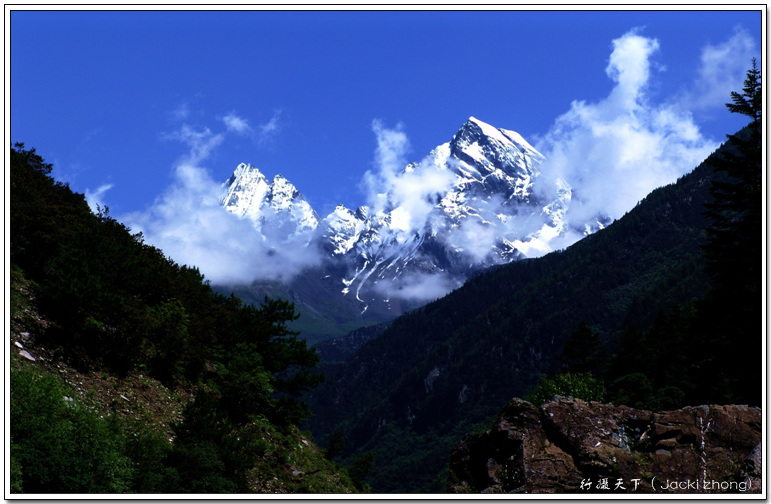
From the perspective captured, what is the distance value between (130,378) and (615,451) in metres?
18.4

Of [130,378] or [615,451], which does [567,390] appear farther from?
[130,378]

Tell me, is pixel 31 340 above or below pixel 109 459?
above

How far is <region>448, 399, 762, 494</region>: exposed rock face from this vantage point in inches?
693

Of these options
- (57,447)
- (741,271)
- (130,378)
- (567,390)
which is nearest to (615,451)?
(741,271)

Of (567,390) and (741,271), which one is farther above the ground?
(741,271)

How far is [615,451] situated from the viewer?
18.9 m

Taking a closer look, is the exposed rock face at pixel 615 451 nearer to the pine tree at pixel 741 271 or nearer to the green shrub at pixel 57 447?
the pine tree at pixel 741 271

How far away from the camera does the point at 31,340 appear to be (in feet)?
68.1

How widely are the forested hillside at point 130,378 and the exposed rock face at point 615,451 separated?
8610 millimetres

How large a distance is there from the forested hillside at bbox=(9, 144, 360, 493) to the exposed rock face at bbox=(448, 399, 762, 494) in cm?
861

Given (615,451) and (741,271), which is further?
(741,271)

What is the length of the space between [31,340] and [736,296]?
94.2ft
